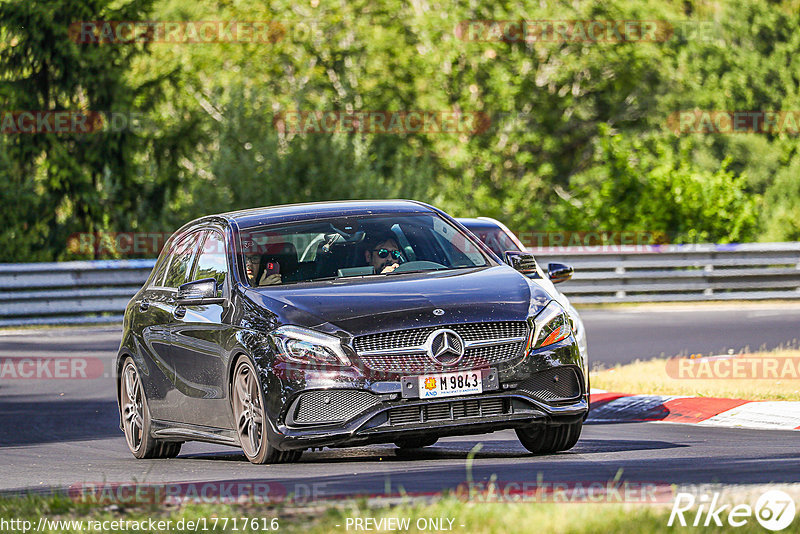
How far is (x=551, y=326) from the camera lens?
896 cm

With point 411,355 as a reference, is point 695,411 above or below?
below

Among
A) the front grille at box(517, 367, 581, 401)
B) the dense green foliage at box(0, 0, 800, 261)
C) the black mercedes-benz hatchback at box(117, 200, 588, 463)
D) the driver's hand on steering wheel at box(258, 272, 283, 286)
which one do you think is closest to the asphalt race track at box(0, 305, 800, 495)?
the black mercedes-benz hatchback at box(117, 200, 588, 463)

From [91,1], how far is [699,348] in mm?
19014

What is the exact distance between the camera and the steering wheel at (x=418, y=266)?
31.6ft

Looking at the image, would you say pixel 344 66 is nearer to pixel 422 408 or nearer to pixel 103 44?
pixel 103 44

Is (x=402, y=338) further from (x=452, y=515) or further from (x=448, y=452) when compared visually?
(x=452, y=515)

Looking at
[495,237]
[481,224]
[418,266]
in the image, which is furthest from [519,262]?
[481,224]

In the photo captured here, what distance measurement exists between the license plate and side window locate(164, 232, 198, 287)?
271 centimetres

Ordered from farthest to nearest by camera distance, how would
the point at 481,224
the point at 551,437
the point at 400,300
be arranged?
the point at 481,224 < the point at 551,437 < the point at 400,300

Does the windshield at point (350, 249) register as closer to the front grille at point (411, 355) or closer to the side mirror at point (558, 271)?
the front grille at point (411, 355)

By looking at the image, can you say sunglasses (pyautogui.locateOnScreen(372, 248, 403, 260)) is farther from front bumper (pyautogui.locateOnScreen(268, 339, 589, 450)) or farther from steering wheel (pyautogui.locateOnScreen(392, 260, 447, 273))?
front bumper (pyautogui.locateOnScreen(268, 339, 589, 450))

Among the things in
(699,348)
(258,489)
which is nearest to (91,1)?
(699,348)

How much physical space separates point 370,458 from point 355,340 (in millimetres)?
1471

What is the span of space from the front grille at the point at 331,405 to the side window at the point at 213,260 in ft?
4.58
